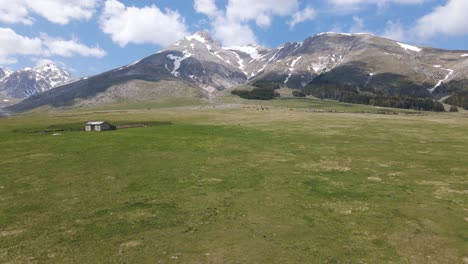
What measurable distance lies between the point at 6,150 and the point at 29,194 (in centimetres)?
3664

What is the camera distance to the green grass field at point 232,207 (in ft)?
81.7

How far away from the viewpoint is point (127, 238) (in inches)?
1064

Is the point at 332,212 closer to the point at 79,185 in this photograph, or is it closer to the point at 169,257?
the point at 169,257

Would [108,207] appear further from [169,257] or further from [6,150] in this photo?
[6,150]

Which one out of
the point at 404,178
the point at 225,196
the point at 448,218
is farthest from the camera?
the point at 404,178

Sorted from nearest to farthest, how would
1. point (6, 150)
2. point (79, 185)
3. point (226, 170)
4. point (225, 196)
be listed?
point (225, 196) < point (79, 185) < point (226, 170) < point (6, 150)

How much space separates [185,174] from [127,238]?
20812 millimetres

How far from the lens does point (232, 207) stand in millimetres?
34375

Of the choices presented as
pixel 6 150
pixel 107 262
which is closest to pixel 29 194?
pixel 107 262

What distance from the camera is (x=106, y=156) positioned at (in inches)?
2377

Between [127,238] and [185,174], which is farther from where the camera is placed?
[185,174]

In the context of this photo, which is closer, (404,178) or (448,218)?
(448,218)

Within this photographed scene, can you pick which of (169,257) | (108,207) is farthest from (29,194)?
(169,257)

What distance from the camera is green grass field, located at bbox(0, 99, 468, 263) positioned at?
24.9m
